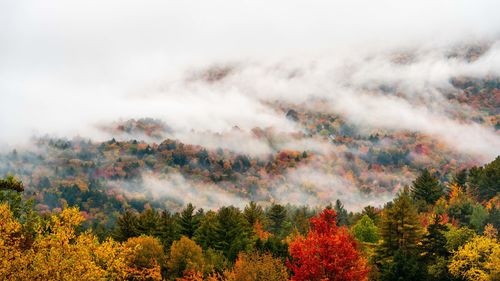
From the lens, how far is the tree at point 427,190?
18475 cm

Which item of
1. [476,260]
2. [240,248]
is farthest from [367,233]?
[476,260]

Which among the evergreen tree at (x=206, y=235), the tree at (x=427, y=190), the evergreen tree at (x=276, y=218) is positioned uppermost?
the tree at (x=427, y=190)

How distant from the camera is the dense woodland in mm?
40688

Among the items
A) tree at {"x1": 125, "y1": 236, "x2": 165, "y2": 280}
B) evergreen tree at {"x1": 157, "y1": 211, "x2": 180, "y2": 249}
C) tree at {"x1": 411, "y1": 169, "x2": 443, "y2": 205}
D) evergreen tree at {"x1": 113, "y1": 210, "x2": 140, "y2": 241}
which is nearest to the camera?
tree at {"x1": 125, "y1": 236, "x2": 165, "y2": 280}

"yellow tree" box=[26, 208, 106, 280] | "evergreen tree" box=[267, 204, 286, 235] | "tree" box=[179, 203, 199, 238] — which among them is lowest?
"yellow tree" box=[26, 208, 106, 280]

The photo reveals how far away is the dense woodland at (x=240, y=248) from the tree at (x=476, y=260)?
0.15m

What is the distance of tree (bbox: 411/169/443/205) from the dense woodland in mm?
19588

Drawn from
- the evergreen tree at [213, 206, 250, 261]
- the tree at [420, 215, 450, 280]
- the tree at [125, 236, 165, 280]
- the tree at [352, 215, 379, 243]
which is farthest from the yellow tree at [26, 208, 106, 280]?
the tree at [352, 215, 379, 243]

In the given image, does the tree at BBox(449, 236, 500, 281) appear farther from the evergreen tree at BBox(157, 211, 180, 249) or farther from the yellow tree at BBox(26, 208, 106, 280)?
the evergreen tree at BBox(157, 211, 180, 249)

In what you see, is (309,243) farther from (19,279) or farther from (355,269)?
(19,279)

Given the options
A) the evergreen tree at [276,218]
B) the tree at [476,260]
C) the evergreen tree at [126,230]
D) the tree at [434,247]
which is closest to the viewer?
the tree at [476,260]

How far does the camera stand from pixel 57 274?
126 feet

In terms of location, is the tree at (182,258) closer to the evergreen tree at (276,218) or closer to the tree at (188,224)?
the tree at (188,224)

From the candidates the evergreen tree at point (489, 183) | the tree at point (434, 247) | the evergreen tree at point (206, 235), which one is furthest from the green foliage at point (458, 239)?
the evergreen tree at point (489, 183)
